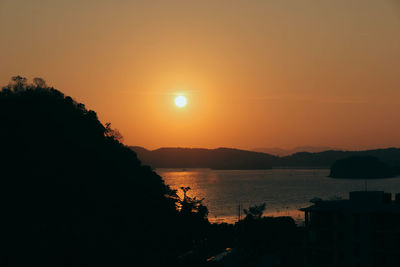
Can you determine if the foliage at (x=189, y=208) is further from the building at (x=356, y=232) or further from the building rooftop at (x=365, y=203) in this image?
the building rooftop at (x=365, y=203)

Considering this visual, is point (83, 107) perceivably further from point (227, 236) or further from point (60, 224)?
point (227, 236)

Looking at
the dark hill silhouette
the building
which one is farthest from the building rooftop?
the dark hill silhouette

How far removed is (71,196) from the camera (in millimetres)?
64688

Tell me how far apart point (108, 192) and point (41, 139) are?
12062 mm

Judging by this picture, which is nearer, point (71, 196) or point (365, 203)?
point (365, 203)

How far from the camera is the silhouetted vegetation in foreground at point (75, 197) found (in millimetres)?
56438

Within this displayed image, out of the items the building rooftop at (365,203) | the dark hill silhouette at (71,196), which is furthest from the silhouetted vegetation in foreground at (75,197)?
the building rooftop at (365,203)

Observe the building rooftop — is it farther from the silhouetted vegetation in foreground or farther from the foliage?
the foliage

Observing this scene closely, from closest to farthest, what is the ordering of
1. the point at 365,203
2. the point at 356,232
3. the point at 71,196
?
the point at 356,232 < the point at 365,203 < the point at 71,196

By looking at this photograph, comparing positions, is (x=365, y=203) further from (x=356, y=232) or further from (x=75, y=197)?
(x=75, y=197)

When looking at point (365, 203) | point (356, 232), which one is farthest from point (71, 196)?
point (365, 203)

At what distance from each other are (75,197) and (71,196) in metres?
0.52

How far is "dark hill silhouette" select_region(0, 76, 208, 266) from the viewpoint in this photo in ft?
185

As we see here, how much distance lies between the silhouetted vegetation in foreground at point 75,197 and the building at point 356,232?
1511 centimetres
